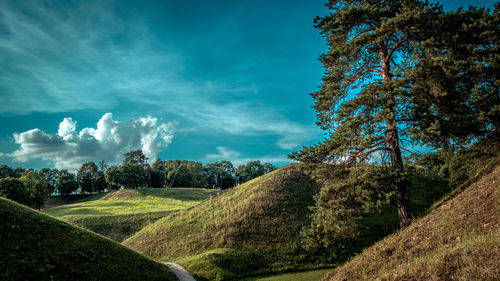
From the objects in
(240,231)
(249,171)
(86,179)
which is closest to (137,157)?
(86,179)

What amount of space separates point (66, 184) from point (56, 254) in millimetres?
105816

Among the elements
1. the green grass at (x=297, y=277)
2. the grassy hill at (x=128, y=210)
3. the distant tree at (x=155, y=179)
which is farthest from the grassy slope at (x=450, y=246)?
the distant tree at (x=155, y=179)

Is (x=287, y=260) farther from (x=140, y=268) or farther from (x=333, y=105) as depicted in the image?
(x=333, y=105)

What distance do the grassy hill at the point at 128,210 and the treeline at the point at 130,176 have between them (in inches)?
515

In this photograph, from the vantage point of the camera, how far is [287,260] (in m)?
21.9

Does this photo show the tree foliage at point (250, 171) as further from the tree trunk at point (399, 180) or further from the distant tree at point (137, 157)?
the tree trunk at point (399, 180)

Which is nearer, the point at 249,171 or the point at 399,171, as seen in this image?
the point at 399,171

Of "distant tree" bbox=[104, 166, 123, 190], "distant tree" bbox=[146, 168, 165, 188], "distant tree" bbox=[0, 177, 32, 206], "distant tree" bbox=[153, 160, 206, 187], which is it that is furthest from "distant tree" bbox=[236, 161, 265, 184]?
"distant tree" bbox=[0, 177, 32, 206]

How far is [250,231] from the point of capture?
26.4 meters

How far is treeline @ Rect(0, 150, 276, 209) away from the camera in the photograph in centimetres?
8088

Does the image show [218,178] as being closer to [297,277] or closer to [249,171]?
[249,171]

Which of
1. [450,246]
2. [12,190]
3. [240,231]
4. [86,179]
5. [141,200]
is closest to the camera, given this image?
[450,246]

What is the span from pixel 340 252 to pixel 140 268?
16.1m

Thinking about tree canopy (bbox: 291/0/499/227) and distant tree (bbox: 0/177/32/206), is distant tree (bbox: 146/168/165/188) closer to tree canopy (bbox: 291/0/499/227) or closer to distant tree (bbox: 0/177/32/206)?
distant tree (bbox: 0/177/32/206)
